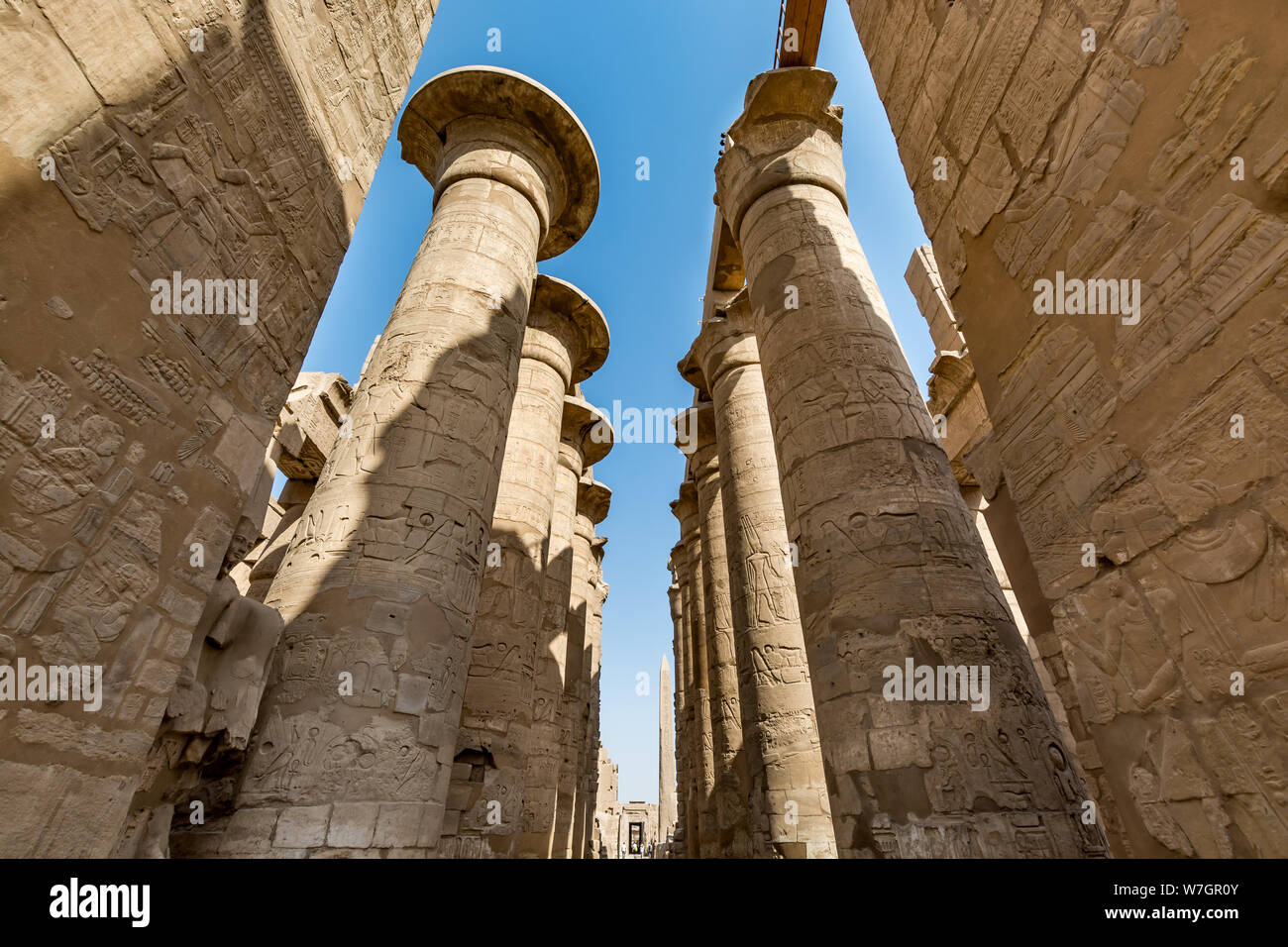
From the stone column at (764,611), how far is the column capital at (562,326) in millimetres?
2058

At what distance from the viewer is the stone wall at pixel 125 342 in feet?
5.92

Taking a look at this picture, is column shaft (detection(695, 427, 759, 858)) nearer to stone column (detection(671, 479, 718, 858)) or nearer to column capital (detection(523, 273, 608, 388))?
stone column (detection(671, 479, 718, 858))

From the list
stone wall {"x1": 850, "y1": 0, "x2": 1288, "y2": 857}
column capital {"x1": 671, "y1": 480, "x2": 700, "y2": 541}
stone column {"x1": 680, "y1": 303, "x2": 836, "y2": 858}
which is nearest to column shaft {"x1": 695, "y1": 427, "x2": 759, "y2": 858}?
stone column {"x1": 680, "y1": 303, "x2": 836, "y2": 858}

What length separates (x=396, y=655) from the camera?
4.30 m

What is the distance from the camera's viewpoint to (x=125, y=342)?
84.1 inches

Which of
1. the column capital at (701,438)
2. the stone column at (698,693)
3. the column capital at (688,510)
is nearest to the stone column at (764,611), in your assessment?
the column capital at (701,438)

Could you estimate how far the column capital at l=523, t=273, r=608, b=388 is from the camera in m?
9.94

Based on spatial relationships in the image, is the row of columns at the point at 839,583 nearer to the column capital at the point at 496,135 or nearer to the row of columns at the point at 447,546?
the column capital at the point at 496,135

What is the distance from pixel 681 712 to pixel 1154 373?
14.6 meters

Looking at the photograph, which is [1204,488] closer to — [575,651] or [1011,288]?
[1011,288]

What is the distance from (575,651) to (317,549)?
8.56m

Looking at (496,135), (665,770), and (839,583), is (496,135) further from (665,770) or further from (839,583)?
(665,770)
